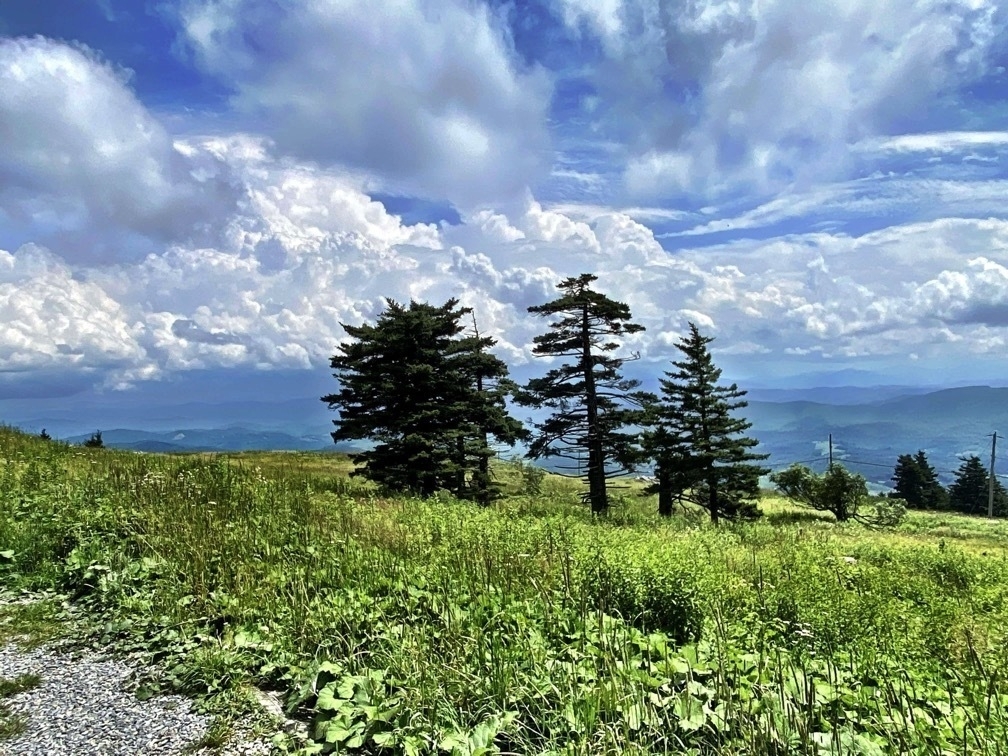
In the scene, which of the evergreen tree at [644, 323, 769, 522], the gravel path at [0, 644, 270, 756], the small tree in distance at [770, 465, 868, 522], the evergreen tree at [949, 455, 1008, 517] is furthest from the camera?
the evergreen tree at [949, 455, 1008, 517]

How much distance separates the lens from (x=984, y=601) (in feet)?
33.3

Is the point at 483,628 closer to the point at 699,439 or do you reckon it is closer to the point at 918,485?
the point at 699,439

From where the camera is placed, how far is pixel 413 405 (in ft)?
81.1

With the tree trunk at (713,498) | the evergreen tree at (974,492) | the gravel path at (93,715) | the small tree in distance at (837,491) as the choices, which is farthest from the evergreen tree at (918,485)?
the gravel path at (93,715)

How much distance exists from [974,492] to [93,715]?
10546 cm

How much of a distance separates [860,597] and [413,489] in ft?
54.6

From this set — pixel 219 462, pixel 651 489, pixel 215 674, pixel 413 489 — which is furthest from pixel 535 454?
pixel 215 674

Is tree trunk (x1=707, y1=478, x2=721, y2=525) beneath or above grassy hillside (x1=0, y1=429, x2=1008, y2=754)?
beneath

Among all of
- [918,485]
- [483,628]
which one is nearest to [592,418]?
[483,628]

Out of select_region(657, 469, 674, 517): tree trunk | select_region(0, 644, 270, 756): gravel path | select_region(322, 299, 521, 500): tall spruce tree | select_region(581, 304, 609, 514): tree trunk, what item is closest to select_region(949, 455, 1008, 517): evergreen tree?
select_region(657, 469, 674, 517): tree trunk

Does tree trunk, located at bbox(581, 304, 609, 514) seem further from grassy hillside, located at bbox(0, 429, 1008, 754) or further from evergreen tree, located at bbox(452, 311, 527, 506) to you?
grassy hillside, located at bbox(0, 429, 1008, 754)

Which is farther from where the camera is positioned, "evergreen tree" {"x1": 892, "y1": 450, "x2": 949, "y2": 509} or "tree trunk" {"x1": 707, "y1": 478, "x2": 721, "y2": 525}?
"evergreen tree" {"x1": 892, "y1": 450, "x2": 949, "y2": 509}

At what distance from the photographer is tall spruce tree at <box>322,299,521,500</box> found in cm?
2395

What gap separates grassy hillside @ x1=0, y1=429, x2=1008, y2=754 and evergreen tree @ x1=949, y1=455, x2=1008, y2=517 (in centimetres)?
9099
